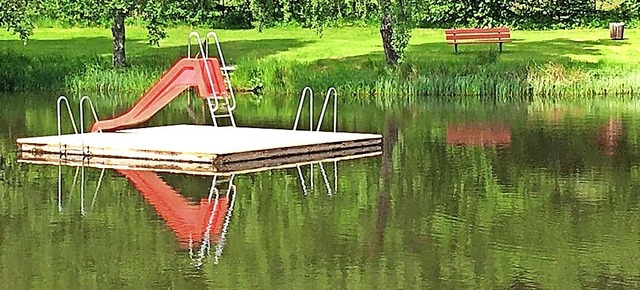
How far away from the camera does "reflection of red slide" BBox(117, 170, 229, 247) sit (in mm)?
13989

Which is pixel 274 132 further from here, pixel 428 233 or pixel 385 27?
pixel 385 27

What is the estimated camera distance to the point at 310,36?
41625 millimetres

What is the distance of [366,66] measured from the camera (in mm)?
33469

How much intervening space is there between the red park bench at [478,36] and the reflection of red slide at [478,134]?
10826mm

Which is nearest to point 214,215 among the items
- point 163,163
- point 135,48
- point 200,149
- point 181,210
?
point 181,210

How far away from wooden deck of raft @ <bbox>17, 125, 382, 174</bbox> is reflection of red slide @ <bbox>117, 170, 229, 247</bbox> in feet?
3.79

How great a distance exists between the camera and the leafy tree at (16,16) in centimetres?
3381

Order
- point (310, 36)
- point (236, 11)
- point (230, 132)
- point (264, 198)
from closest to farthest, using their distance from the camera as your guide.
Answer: point (264, 198) < point (230, 132) < point (310, 36) < point (236, 11)

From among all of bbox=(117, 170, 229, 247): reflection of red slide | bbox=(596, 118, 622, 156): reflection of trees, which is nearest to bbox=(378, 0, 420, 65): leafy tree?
bbox=(596, 118, 622, 156): reflection of trees

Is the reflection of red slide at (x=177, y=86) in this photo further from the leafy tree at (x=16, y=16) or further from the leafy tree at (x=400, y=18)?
the leafy tree at (x=16, y=16)

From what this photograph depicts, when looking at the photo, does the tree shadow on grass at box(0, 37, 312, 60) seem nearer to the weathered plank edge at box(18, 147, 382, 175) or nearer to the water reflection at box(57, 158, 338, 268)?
the weathered plank edge at box(18, 147, 382, 175)

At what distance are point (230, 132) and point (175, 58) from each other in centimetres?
1452

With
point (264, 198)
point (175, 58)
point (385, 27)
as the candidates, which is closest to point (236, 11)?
point (175, 58)

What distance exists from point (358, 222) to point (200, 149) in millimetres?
5245
